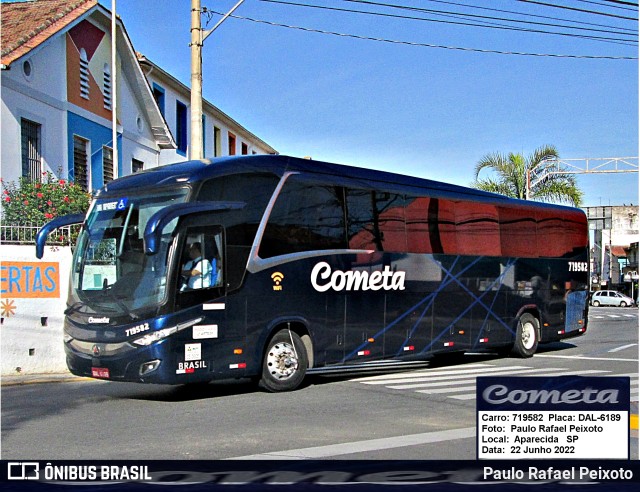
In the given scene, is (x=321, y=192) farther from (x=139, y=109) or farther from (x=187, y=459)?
(x=139, y=109)

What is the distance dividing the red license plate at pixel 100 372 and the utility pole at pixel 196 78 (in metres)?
6.79

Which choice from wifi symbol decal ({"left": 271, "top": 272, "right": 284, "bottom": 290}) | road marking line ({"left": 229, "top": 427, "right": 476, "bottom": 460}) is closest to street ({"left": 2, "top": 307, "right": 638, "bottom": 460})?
road marking line ({"left": 229, "top": 427, "right": 476, "bottom": 460})

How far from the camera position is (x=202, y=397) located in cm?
1266

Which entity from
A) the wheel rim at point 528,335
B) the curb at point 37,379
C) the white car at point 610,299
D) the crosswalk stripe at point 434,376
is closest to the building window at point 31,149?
the curb at point 37,379

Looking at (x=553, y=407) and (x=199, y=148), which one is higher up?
(x=199, y=148)

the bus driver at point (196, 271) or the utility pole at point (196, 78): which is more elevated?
the utility pole at point (196, 78)

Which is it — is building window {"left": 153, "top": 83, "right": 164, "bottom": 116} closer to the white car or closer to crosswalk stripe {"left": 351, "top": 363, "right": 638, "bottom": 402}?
crosswalk stripe {"left": 351, "top": 363, "right": 638, "bottom": 402}

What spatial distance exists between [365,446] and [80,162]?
1662 cm

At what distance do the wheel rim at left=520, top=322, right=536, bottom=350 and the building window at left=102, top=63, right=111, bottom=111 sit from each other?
13.6m

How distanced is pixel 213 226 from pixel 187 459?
15.9ft

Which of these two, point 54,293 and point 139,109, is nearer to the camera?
point 54,293

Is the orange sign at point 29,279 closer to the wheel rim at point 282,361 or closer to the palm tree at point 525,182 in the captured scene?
the wheel rim at point 282,361

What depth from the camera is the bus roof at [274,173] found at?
12.3 m

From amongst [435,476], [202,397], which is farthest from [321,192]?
[435,476]
